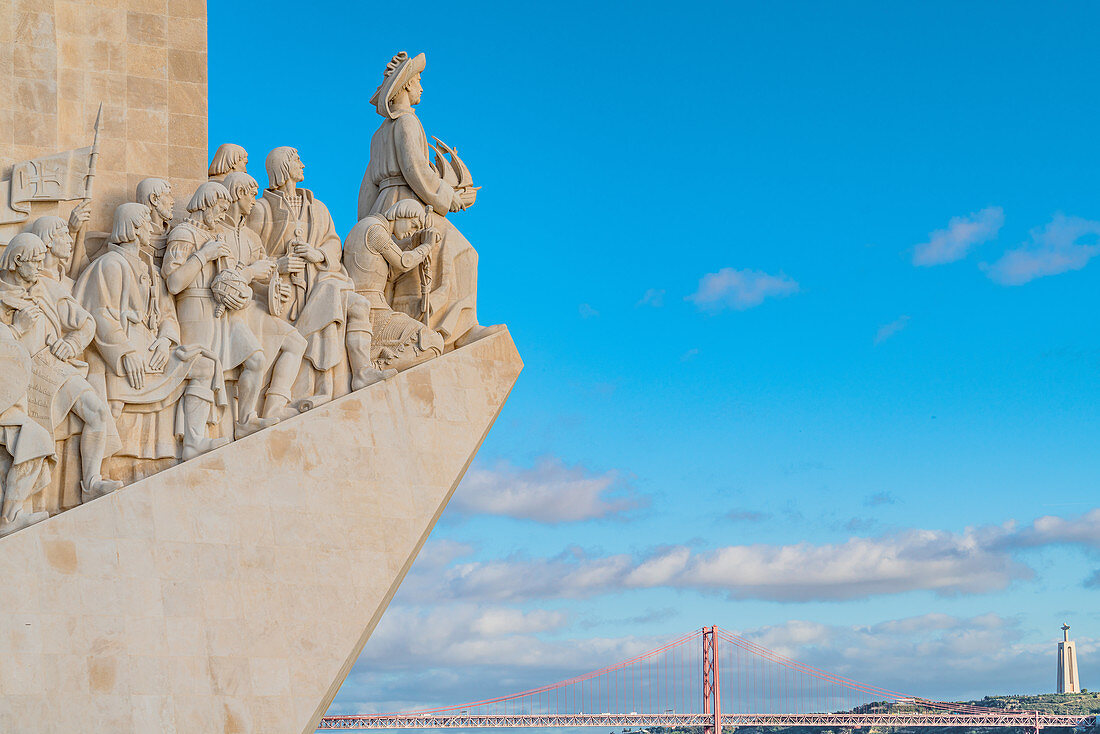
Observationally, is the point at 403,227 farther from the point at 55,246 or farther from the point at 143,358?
the point at 55,246

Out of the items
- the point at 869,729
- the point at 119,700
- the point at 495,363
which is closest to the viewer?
the point at 119,700

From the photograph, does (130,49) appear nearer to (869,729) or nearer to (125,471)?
(125,471)

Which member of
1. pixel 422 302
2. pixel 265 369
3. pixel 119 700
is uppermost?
pixel 422 302

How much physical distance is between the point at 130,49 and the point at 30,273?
94.9 inches

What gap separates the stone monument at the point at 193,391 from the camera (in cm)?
863

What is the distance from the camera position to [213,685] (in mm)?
8805

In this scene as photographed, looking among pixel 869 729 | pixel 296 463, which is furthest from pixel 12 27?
pixel 869 729

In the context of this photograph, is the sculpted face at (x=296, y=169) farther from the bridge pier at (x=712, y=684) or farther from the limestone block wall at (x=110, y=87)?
the bridge pier at (x=712, y=684)

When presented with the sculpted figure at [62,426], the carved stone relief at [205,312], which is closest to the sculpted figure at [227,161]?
the carved stone relief at [205,312]

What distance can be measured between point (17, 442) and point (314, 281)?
98.1 inches

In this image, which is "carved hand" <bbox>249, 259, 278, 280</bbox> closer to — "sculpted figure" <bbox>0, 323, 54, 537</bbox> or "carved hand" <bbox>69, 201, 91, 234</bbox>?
"carved hand" <bbox>69, 201, 91, 234</bbox>

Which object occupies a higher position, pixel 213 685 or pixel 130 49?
pixel 130 49

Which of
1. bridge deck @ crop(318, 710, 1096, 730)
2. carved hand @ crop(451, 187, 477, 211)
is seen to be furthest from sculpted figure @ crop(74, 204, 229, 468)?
bridge deck @ crop(318, 710, 1096, 730)

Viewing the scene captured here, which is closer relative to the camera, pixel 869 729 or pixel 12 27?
pixel 12 27
